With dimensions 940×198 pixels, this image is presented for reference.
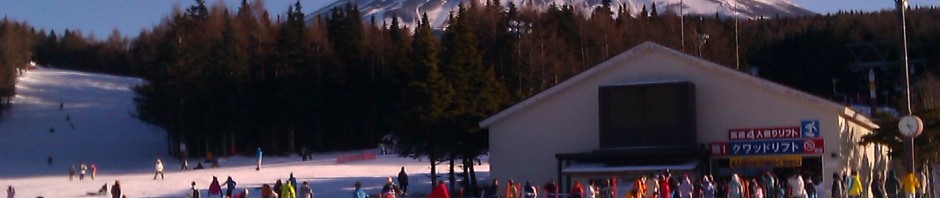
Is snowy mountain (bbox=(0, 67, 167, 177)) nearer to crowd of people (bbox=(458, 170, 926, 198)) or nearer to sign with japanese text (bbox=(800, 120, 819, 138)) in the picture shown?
sign with japanese text (bbox=(800, 120, 819, 138))

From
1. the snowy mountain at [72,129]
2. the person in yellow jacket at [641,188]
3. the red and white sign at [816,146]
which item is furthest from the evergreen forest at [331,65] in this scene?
the person in yellow jacket at [641,188]

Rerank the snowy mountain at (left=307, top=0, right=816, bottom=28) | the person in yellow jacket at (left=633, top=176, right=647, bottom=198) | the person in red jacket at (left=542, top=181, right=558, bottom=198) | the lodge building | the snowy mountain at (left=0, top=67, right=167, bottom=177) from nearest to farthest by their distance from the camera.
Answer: the person in yellow jacket at (left=633, top=176, right=647, bottom=198), the person in red jacket at (left=542, top=181, right=558, bottom=198), the lodge building, the snowy mountain at (left=0, top=67, right=167, bottom=177), the snowy mountain at (left=307, top=0, right=816, bottom=28)

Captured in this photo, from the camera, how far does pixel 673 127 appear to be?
3800cm

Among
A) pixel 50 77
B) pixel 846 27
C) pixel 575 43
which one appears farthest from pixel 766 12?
pixel 575 43

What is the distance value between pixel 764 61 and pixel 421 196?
53876 millimetres

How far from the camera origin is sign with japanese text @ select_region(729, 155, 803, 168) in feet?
121

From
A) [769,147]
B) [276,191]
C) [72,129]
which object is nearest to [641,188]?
[769,147]

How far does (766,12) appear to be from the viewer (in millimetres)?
182000

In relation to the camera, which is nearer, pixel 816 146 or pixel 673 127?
pixel 816 146

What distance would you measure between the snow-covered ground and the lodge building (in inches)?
225

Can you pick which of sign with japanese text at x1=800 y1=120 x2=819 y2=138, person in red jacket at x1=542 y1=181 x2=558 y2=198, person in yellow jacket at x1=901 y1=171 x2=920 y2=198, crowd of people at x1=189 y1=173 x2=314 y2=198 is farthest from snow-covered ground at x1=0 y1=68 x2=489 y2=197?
person in yellow jacket at x1=901 y1=171 x2=920 y2=198

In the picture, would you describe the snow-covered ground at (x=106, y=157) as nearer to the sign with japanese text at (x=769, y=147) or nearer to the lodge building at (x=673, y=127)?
the lodge building at (x=673, y=127)

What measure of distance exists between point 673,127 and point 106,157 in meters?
41.1

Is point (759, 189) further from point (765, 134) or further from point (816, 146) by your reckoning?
point (765, 134)
